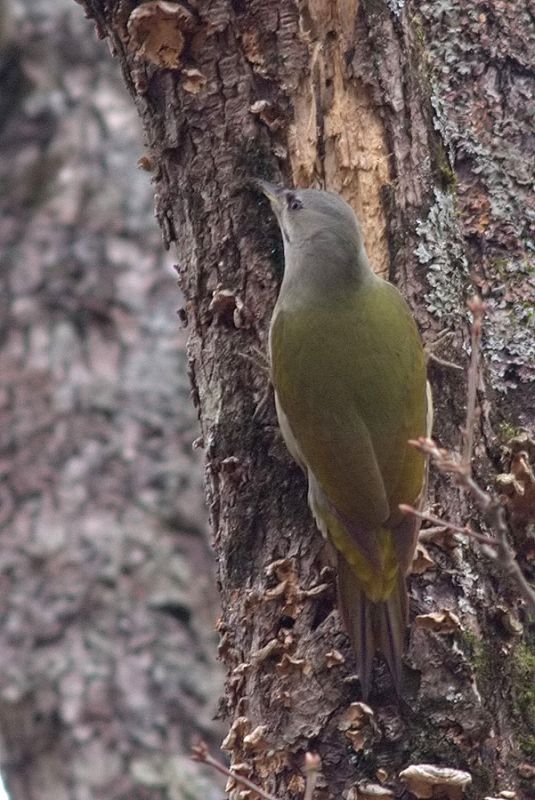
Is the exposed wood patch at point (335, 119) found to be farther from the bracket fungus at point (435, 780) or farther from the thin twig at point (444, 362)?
the bracket fungus at point (435, 780)

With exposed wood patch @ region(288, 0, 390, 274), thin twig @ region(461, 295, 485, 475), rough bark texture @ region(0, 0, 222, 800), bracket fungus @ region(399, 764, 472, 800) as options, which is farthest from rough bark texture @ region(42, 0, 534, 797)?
rough bark texture @ region(0, 0, 222, 800)

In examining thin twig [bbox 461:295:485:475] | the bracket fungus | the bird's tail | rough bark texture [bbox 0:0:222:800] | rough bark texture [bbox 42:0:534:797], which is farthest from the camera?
rough bark texture [bbox 0:0:222:800]

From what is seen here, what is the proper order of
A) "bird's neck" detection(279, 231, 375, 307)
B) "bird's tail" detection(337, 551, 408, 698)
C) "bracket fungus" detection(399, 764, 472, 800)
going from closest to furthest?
1. "bracket fungus" detection(399, 764, 472, 800)
2. "bird's tail" detection(337, 551, 408, 698)
3. "bird's neck" detection(279, 231, 375, 307)

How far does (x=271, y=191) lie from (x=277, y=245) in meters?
0.19

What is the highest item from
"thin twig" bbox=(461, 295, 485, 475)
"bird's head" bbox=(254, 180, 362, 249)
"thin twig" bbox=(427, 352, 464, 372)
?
"bird's head" bbox=(254, 180, 362, 249)

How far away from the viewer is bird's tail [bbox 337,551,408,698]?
3303mm

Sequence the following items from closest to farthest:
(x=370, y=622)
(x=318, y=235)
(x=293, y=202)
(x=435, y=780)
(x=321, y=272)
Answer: (x=435, y=780) < (x=370, y=622) < (x=293, y=202) < (x=318, y=235) < (x=321, y=272)

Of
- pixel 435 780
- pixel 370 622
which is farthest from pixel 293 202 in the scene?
pixel 435 780

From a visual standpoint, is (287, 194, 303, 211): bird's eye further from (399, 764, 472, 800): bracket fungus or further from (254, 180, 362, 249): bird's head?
(399, 764, 472, 800): bracket fungus

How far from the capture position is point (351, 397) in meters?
3.84

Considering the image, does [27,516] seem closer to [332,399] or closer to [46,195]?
[46,195]

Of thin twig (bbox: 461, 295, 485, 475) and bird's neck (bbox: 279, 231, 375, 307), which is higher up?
bird's neck (bbox: 279, 231, 375, 307)

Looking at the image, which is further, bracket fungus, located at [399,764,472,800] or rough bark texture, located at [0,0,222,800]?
rough bark texture, located at [0,0,222,800]

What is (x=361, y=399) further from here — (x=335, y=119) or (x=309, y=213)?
(x=335, y=119)
